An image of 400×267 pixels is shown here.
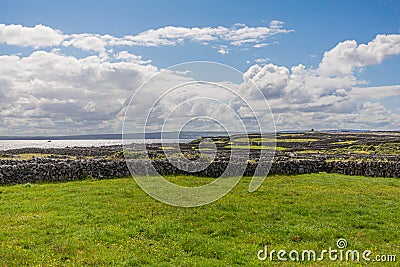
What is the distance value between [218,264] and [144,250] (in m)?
2.51

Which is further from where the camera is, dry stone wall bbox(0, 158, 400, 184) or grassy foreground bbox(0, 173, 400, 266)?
dry stone wall bbox(0, 158, 400, 184)

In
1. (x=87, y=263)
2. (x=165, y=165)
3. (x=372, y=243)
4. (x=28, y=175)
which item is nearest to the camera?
(x=87, y=263)

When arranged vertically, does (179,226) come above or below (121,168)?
below

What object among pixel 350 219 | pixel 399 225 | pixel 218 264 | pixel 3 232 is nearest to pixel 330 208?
pixel 350 219

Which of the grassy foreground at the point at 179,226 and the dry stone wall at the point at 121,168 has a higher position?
the dry stone wall at the point at 121,168

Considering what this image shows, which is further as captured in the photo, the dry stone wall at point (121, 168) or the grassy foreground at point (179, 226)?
the dry stone wall at point (121, 168)

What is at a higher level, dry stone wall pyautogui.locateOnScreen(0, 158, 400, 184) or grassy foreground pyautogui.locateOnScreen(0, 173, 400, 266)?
dry stone wall pyautogui.locateOnScreen(0, 158, 400, 184)

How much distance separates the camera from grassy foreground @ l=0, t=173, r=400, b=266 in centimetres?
1155

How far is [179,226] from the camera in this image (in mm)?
14555

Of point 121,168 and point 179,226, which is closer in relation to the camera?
point 179,226

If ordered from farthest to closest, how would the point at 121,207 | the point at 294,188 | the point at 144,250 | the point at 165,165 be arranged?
1. the point at 165,165
2. the point at 294,188
3. the point at 121,207
4. the point at 144,250

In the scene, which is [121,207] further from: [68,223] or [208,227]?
[208,227]

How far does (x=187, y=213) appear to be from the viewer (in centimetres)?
1670

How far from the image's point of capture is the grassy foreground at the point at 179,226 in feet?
37.9
